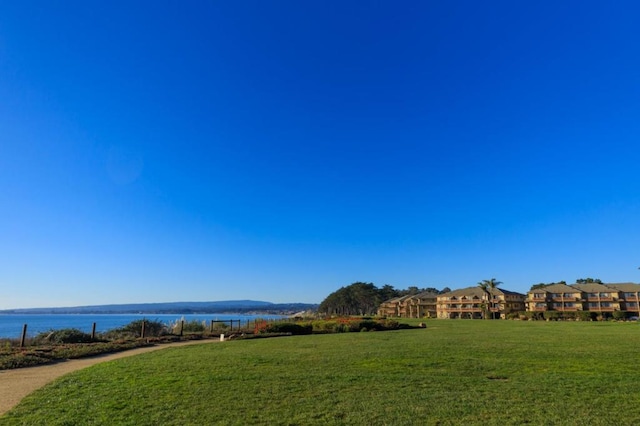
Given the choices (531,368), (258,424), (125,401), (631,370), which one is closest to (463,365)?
(531,368)

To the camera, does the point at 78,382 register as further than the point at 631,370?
No

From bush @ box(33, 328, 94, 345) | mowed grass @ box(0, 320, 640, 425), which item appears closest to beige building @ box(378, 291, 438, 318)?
bush @ box(33, 328, 94, 345)

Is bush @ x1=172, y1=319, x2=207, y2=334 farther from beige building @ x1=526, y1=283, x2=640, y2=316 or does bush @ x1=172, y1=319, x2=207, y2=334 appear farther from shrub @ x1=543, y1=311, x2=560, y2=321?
beige building @ x1=526, y1=283, x2=640, y2=316

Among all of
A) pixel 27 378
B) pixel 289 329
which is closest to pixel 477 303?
pixel 289 329

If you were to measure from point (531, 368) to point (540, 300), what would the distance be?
82.0 meters

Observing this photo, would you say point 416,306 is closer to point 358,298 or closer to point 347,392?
point 358,298

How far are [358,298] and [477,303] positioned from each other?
47.1 m

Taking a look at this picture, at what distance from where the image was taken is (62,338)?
22.4 m

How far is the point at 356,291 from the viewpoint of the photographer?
426 feet

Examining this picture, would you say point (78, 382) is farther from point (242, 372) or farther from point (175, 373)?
point (242, 372)

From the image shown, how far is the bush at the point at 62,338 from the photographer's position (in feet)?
72.5

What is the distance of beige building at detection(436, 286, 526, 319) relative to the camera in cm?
8488

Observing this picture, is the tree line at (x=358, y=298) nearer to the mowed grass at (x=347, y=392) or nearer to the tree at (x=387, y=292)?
the tree at (x=387, y=292)

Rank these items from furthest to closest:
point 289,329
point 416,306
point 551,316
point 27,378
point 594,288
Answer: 1. point 416,306
2. point 594,288
3. point 551,316
4. point 289,329
5. point 27,378
